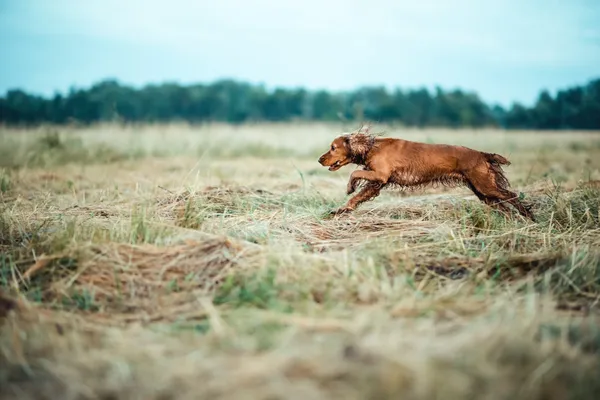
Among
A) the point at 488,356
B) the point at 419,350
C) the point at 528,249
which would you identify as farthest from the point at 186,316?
the point at 528,249

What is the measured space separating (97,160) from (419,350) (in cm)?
850

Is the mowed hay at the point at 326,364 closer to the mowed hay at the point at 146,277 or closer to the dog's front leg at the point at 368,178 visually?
the mowed hay at the point at 146,277

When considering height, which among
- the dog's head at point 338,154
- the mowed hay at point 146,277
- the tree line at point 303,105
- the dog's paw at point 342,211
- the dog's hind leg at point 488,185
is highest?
the tree line at point 303,105

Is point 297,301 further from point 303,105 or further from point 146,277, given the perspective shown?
point 303,105

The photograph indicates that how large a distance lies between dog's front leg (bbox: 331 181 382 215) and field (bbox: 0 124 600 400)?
172mm

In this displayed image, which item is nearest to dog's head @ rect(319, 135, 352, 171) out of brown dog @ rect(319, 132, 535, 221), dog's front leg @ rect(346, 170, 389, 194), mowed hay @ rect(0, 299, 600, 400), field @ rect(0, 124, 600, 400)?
brown dog @ rect(319, 132, 535, 221)

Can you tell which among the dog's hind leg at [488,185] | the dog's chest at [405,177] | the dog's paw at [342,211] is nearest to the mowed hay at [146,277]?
the dog's paw at [342,211]

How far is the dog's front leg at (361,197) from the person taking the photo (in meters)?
4.12

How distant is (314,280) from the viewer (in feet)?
8.08

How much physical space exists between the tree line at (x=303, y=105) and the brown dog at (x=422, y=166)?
19.8 meters

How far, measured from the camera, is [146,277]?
258 centimetres

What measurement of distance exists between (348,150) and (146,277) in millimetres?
2321

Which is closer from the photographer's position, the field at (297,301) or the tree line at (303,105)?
the field at (297,301)

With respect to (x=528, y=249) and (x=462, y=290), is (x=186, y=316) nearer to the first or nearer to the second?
(x=462, y=290)
